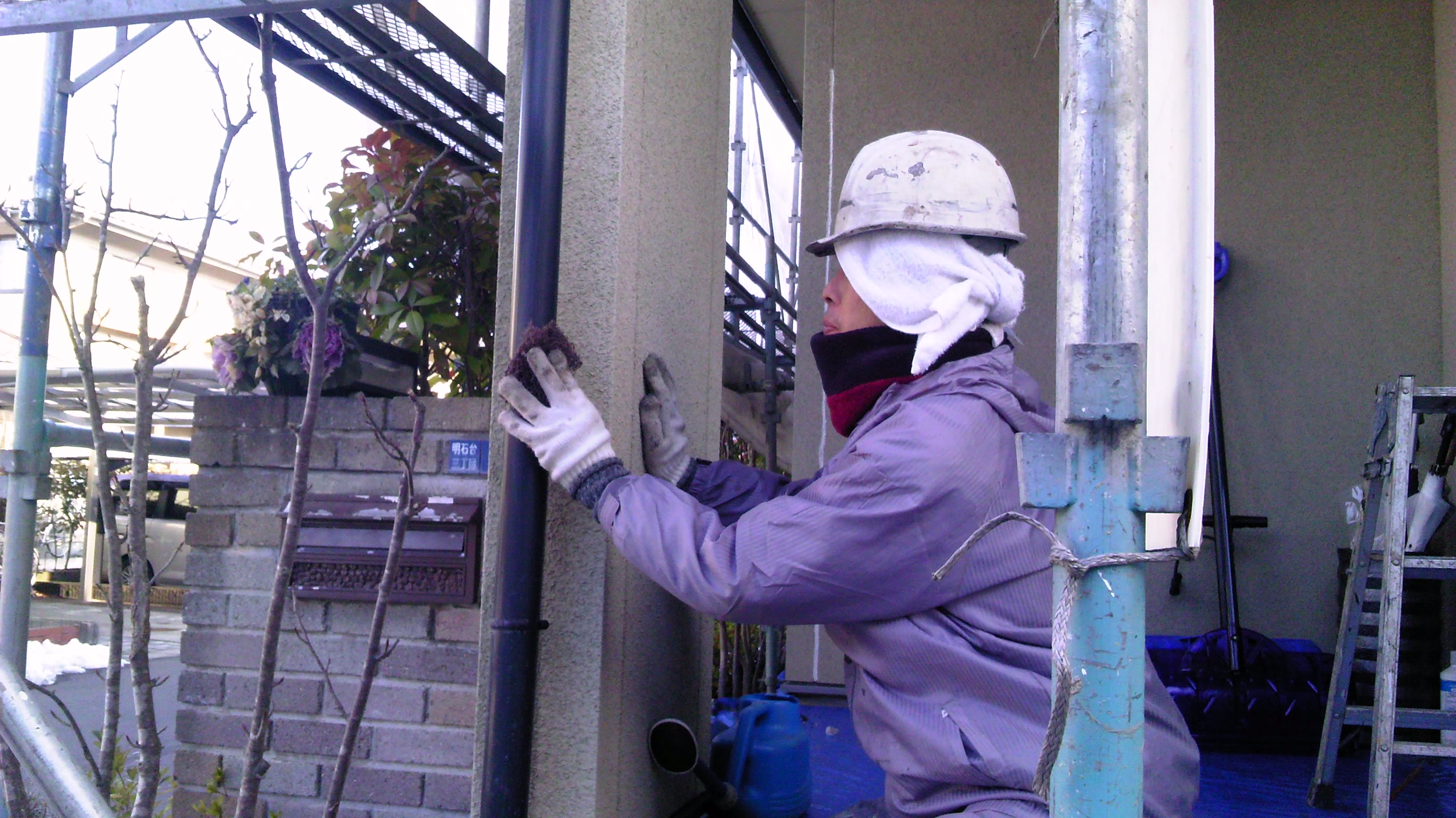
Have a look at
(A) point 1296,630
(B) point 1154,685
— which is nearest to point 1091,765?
(B) point 1154,685

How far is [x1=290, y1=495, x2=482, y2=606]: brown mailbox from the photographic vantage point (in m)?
2.96

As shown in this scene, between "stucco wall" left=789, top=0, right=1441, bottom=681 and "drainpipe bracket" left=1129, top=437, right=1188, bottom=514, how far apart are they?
11.3 feet

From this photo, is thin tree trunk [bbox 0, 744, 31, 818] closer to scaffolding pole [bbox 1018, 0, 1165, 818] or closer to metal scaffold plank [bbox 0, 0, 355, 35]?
metal scaffold plank [bbox 0, 0, 355, 35]

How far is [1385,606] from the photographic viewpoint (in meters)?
2.97

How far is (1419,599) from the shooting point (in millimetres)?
3732

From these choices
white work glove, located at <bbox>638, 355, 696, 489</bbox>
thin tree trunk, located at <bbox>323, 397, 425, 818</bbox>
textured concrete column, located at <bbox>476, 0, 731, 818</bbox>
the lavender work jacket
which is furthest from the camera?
white work glove, located at <bbox>638, 355, 696, 489</bbox>

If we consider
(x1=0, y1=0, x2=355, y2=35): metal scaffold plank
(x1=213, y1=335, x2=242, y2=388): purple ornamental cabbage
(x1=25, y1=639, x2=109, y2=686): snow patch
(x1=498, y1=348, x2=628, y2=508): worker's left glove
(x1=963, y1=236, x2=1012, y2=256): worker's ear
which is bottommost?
(x1=25, y1=639, x2=109, y2=686): snow patch

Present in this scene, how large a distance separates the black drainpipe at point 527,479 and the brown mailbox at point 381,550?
1259mm

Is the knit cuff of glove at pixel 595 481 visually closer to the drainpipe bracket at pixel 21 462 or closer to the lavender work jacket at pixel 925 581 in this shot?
the lavender work jacket at pixel 925 581

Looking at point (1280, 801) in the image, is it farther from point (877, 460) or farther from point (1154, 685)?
point (877, 460)

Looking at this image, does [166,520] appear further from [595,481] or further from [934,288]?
[934,288]

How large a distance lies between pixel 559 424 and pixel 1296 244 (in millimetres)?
3815

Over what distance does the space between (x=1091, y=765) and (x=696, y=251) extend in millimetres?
1588

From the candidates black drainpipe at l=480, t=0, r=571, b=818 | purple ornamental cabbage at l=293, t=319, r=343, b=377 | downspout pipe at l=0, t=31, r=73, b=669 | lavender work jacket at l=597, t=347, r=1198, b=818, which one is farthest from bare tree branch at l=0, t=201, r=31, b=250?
lavender work jacket at l=597, t=347, r=1198, b=818
